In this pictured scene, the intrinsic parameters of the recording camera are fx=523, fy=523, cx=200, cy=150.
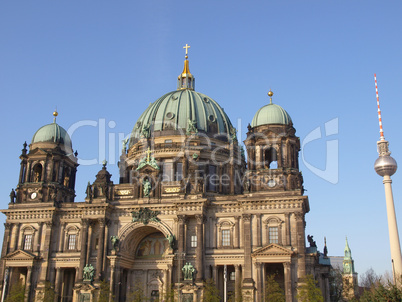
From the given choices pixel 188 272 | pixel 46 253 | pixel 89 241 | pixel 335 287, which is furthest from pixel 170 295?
pixel 335 287

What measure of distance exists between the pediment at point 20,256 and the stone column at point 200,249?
20170mm

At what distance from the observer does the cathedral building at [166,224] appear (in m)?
58.5

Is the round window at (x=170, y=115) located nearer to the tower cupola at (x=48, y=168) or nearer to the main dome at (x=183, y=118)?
the main dome at (x=183, y=118)

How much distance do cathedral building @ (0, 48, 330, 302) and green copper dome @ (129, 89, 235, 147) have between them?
290cm

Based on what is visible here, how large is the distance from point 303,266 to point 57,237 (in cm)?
3041

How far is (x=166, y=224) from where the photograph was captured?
206ft

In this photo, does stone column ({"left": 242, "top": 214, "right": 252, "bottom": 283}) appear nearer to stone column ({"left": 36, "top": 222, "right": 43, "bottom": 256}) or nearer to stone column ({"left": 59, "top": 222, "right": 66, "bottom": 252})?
stone column ({"left": 59, "top": 222, "right": 66, "bottom": 252})

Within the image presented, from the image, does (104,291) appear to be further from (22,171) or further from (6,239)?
(22,171)

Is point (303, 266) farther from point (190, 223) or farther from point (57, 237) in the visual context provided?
point (57, 237)

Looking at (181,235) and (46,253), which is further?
(46,253)

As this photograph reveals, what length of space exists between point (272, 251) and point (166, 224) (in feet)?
43.9

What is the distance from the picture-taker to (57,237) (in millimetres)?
65312

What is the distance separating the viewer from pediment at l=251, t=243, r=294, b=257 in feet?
186

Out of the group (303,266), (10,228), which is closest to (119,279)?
→ (10,228)
